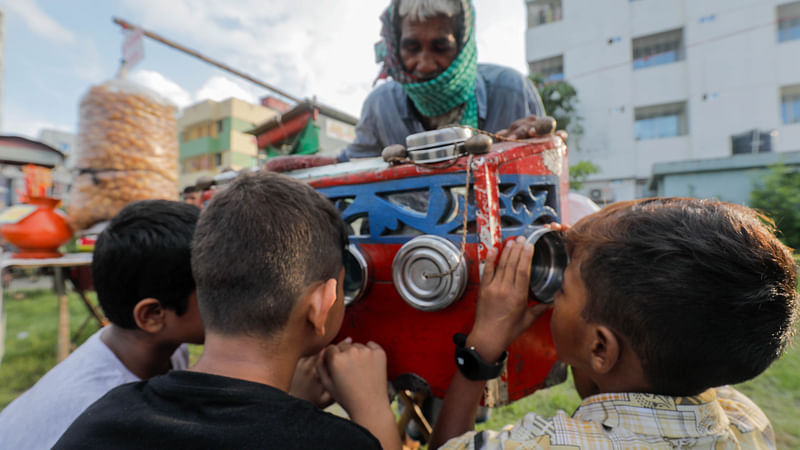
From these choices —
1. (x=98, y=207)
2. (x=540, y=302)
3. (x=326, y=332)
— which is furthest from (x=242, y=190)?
(x=98, y=207)

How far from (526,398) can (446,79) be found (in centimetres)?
175

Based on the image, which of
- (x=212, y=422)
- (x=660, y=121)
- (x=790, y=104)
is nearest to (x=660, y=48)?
(x=660, y=121)

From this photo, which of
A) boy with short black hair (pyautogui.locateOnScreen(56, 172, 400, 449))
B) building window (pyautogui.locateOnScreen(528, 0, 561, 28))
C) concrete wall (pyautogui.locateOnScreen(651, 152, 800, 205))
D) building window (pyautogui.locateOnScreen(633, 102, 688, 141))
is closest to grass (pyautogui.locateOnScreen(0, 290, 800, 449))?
boy with short black hair (pyautogui.locateOnScreen(56, 172, 400, 449))

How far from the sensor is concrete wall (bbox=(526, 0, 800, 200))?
1211 centimetres

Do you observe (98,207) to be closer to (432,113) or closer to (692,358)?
(432,113)

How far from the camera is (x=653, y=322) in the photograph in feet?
2.17

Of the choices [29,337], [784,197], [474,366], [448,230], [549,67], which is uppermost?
[549,67]

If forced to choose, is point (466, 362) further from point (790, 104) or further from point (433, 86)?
point (790, 104)

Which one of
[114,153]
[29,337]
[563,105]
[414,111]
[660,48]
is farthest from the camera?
[660,48]

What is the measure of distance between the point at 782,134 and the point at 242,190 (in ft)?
54.8

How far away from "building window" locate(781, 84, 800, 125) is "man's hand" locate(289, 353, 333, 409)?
16910 millimetres

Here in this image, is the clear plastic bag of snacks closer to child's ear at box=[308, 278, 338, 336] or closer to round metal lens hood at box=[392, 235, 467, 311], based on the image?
child's ear at box=[308, 278, 338, 336]

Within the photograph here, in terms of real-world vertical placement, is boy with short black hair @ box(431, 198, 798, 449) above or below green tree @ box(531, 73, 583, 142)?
below

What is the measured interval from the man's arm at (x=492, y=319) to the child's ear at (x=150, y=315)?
805mm
